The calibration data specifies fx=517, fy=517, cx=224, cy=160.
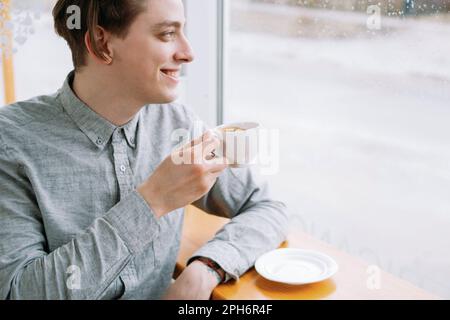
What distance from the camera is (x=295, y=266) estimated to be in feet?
3.99

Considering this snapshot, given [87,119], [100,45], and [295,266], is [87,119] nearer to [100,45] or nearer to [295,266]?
[100,45]

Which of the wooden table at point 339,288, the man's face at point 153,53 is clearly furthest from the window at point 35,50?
the wooden table at point 339,288

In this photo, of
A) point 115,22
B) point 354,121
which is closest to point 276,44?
point 354,121

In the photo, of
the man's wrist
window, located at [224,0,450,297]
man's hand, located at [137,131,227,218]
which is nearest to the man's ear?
man's hand, located at [137,131,227,218]

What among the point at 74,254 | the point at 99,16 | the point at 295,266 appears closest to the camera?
the point at 74,254

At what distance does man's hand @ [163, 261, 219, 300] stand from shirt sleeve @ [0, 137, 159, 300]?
186 millimetres

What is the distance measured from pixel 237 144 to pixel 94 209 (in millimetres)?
337

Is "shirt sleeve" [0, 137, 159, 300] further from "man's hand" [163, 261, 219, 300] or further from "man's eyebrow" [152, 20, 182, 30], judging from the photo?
"man's eyebrow" [152, 20, 182, 30]

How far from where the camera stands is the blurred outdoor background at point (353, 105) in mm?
1254

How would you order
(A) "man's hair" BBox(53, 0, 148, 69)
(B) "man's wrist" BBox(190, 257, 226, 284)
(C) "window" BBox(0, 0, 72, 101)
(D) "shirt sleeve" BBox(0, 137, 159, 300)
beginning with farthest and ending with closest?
(C) "window" BBox(0, 0, 72, 101) → (B) "man's wrist" BBox(190, 257, 226, 284) → (A) "man's hair" BBox(53, 0, 148, 69) → (D) "shirt sleeve" BBox(0, 137, 159, 300)

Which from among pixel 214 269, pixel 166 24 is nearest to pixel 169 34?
pixel 166 24

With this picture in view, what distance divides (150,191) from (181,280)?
25 cm

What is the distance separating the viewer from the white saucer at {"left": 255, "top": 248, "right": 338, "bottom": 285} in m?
1.15

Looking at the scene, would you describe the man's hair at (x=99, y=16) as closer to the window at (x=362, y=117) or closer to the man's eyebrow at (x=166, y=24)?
the man's eyebrow at (x=166, y=24)
